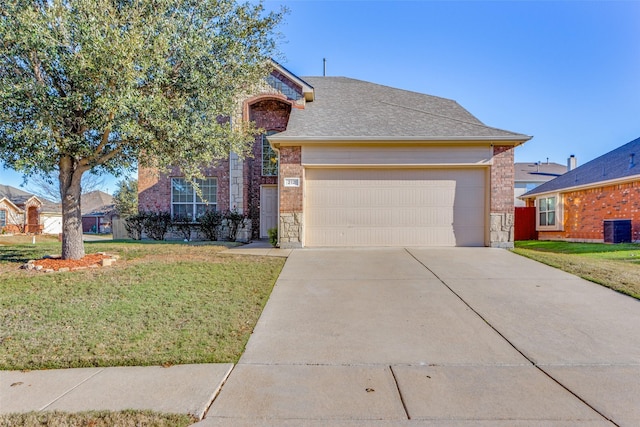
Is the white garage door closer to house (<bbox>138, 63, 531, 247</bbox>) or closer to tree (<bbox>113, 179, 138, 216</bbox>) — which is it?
house (<bbox>138, 63, 531, 247</bbox>)

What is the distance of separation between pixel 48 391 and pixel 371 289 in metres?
4.43

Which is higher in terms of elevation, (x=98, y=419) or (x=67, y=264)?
(x=67, y=264)

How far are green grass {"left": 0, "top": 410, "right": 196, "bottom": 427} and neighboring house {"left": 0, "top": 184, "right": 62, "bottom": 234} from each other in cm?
3162

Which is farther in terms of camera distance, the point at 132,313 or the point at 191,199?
the point at 191,199

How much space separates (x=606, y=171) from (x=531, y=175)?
53.1 feet

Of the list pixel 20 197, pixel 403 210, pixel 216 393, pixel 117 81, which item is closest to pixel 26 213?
pixel 20 197

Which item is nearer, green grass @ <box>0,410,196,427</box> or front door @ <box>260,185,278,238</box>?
green grass @ <box>0,410,196,427</box>

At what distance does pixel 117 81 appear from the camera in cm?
608

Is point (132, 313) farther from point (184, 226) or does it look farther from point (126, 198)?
point (126, 198)

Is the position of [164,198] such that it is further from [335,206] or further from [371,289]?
[371,289]

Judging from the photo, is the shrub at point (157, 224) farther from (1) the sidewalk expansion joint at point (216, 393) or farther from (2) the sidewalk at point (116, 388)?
(1) the sidewalk expansion joint at point (216, 393)

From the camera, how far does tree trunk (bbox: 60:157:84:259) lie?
767cm

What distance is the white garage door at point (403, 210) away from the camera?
10.0 metres

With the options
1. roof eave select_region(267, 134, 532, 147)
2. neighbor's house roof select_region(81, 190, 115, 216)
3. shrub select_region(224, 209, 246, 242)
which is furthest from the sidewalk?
neighbor's house roof select_region(81, 190, 115, 216)
